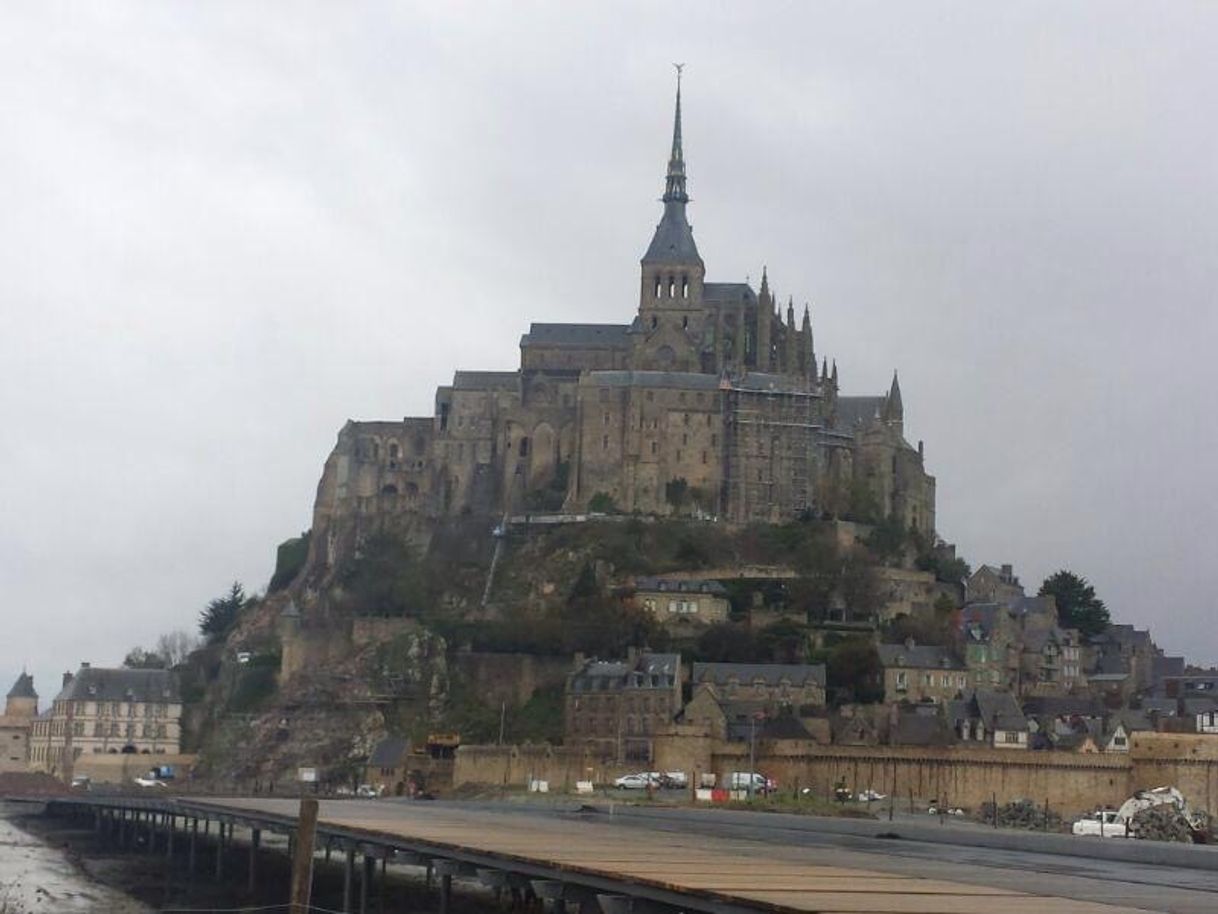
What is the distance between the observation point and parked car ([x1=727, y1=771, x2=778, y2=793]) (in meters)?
80.6

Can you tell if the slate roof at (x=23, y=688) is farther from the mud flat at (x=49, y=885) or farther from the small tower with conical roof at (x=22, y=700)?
the mud flat at (x=49, y=885)

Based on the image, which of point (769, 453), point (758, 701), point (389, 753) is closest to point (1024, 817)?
point (758, 701)

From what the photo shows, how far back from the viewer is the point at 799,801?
7538 cm

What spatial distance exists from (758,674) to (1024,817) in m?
18.1

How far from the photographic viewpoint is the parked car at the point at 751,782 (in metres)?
80.6

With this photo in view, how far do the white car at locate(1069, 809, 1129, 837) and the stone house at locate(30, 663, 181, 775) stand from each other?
185 ft

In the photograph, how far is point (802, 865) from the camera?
3391 centimetres

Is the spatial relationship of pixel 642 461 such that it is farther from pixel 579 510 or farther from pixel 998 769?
pixel 998 769

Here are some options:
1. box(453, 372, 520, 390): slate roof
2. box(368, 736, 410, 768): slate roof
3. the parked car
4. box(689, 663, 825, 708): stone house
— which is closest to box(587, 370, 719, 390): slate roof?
box(453, 372, 520, 390): slate roof

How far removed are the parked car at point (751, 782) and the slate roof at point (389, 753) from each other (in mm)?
15617

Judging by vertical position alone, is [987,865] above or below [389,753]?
below

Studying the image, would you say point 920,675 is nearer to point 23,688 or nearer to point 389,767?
point 389,767

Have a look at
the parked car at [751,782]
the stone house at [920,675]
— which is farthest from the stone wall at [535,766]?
the stone house at [920,675]

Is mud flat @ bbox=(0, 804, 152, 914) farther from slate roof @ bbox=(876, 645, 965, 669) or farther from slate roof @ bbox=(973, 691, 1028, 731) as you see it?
slate roof @ bbox=(973, 691, 1028, 731)
